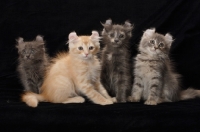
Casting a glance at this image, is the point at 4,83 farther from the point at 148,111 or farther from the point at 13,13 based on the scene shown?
the point at 148,111

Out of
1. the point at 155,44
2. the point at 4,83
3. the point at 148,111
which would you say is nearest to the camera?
the point at 148,111

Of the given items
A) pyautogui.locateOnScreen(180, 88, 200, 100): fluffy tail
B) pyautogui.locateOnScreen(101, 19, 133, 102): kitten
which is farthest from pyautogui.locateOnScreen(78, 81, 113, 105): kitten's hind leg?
pyautogui.locateOnScreen(180, 88, 200, 100): fluffy tail

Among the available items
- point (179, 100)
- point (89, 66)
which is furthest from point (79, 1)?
point (179, 100)

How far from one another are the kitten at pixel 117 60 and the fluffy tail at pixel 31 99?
54 cm

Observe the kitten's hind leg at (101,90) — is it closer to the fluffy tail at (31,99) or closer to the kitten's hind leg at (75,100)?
the kitten's hind leg at (75,100)

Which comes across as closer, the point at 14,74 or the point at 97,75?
the point at 97,75

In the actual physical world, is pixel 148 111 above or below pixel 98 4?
below

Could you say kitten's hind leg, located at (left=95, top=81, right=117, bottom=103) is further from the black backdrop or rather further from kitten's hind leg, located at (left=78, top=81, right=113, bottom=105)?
the black backdrop

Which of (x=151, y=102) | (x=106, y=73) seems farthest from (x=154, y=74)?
(x=106, y=73)

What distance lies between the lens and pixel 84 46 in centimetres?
236

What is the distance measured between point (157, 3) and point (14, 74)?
156cm

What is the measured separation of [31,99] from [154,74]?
94cm

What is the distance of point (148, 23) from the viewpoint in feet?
9.91

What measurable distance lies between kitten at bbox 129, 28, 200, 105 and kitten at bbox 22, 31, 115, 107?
0.90ft
